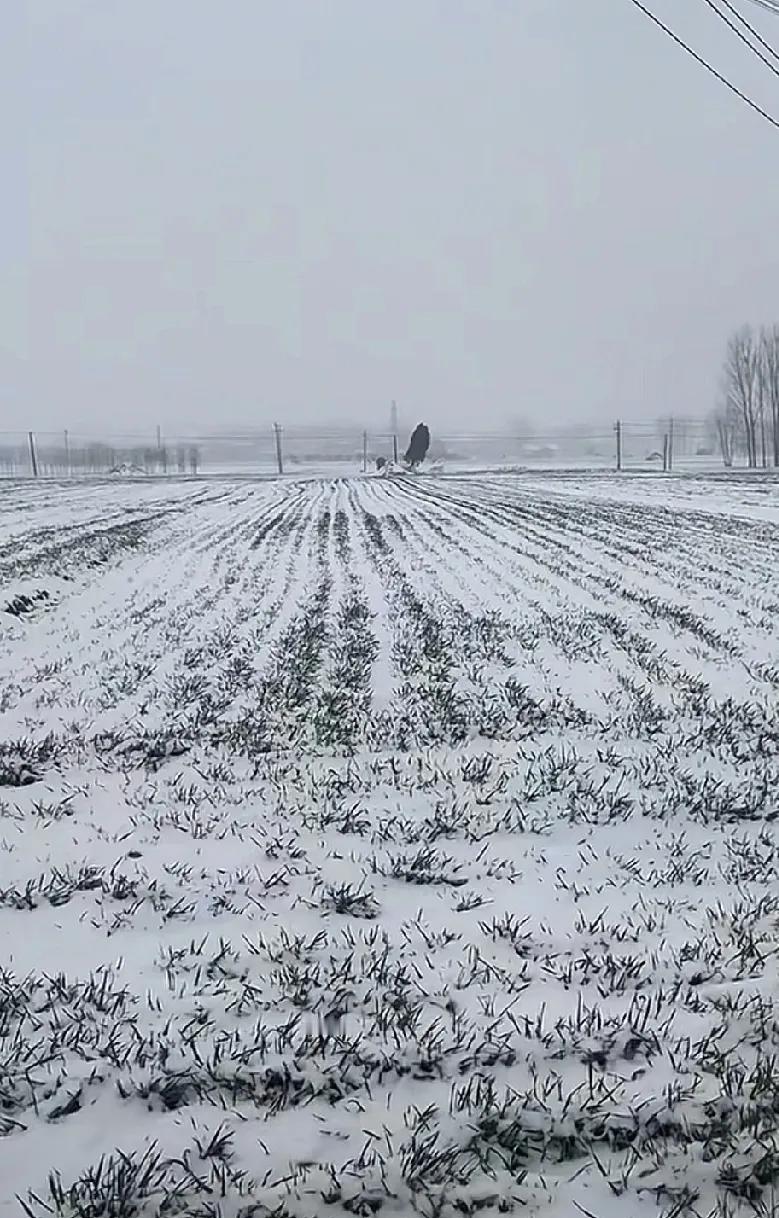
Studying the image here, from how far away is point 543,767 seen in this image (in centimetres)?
511

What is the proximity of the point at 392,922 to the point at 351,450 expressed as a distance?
364ft

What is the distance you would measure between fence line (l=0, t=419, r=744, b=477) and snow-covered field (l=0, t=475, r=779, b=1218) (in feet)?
245

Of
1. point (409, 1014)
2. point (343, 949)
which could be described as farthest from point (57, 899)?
point (409, 1014)

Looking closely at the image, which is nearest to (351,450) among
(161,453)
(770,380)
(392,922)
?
(161,453)

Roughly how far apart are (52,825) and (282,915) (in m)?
1.72

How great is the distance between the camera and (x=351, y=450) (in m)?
112

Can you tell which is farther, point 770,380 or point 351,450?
point 351,450

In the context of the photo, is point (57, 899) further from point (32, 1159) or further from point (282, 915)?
point (32, 1159)

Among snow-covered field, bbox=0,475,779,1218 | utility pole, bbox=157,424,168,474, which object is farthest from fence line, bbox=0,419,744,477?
snow-covered field, bbox=0,475,779,1218

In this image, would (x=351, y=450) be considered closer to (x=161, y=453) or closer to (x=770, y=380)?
(x=161, y=453)

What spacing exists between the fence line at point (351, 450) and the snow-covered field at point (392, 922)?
74.6 metres

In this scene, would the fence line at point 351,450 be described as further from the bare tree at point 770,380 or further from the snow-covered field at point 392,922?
the snow-covered field at point 392,922

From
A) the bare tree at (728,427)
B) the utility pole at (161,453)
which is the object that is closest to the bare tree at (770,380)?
the bare tree at (728,427)

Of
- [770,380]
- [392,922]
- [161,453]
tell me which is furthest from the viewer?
[161,453]
